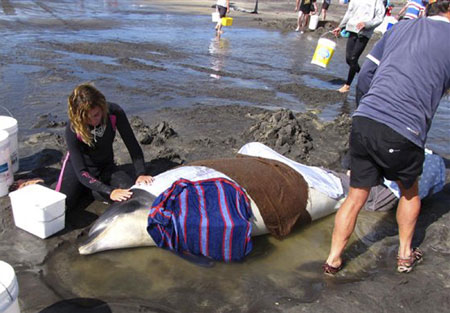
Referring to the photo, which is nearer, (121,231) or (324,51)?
(121,231)

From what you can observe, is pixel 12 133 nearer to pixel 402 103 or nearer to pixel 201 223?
pixel 201 223

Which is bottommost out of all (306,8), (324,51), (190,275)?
(190,275)

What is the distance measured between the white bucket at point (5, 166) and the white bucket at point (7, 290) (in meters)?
1.79

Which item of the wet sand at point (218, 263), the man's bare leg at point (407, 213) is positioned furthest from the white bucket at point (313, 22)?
the man's bare leg at point (407, 213)

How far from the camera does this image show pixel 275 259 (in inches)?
127

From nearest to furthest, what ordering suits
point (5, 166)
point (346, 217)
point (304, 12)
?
point (346, 217)
point (5, 166)
point (304, 12)

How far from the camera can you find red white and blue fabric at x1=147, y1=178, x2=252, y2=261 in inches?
117

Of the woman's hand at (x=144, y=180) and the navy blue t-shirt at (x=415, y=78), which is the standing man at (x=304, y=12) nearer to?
the woman's hand at (x=144, y=180)

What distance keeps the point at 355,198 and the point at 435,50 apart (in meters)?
1.03

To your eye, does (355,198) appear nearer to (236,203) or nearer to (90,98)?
(236,203)

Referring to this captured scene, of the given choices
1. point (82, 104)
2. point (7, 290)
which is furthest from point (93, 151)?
point (7, 290)

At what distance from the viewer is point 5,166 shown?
366cm

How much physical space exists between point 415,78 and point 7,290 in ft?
8.15

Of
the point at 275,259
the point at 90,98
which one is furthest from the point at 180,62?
the point at 275,259
